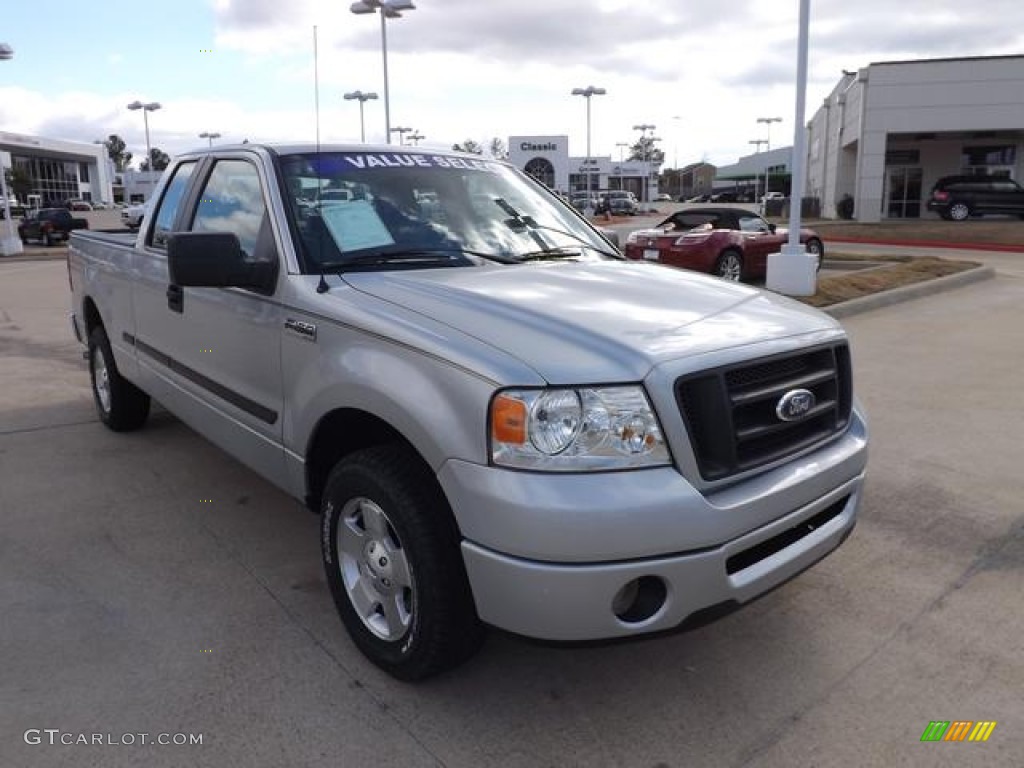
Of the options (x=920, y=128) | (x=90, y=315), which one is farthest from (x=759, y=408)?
(x=920, y=128)

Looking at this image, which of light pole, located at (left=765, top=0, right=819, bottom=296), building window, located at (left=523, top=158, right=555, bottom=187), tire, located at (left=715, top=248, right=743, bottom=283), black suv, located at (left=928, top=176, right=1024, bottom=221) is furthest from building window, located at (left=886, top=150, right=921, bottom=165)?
light pole, located at (left=765, top=0, right=819, bottom=296)

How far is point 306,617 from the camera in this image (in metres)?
3.42

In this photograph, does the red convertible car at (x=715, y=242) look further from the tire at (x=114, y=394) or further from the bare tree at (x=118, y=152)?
the bare tree at (x=118, y=152)

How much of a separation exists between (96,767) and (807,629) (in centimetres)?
254

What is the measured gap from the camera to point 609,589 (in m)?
2.35

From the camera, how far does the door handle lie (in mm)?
4207

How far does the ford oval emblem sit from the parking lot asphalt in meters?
0.91

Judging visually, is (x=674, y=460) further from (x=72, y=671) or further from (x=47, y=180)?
(x=47, y=180)

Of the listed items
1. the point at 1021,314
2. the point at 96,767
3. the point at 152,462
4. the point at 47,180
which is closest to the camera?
the point at 96,767

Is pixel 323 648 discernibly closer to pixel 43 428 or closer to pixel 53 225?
pixel 43 428

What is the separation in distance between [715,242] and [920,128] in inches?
909

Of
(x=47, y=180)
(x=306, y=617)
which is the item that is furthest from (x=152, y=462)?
(x=47, y=180)

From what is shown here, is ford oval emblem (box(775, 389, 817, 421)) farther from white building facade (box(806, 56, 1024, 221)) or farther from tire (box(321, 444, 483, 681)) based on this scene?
white building facade (box(806, 56, 1024, 221))

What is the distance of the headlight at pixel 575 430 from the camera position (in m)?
2.39
